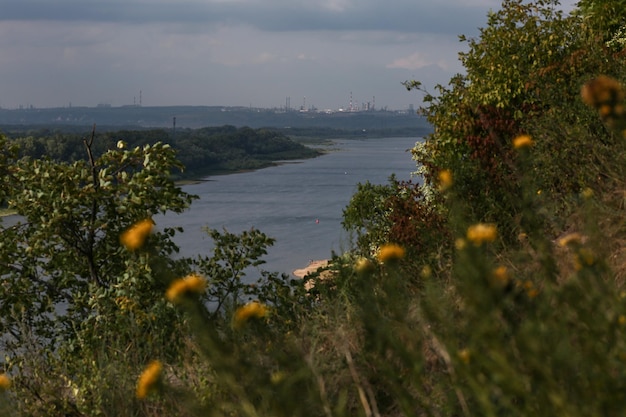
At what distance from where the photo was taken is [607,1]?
16625mm

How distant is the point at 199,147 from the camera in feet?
371

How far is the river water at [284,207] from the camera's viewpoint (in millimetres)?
48875

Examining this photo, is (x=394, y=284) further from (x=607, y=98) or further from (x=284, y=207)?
(x=284, y=207)

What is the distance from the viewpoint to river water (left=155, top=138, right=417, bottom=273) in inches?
1924

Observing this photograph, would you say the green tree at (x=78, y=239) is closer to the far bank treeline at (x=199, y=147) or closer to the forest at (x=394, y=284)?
the forest at (x=394, y=284)

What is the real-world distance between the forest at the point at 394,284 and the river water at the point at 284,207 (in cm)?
1370

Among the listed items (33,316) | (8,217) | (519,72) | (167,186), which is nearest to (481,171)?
(167,186)

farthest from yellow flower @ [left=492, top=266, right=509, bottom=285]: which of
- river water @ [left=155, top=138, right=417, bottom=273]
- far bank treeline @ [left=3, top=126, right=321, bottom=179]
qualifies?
far bank treeline @ [left=3, top=126, right=321, bottom=179]

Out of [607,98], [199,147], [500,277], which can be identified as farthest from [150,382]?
[199,147]

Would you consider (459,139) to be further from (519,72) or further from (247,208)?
(247,208)

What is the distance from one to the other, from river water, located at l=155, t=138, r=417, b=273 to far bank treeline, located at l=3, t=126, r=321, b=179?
5.05m

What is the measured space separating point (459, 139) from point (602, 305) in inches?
493

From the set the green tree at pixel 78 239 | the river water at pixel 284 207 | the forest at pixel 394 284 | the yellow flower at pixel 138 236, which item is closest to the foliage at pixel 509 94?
the forest at pixel 394 284

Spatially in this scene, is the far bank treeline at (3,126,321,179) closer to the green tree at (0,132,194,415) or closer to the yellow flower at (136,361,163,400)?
the green tree at (0,132,194,415)
